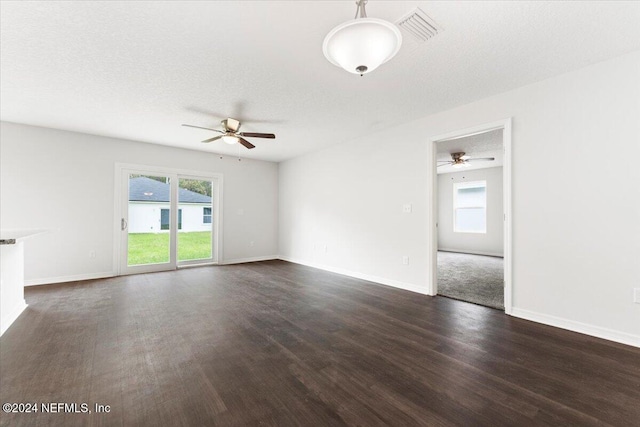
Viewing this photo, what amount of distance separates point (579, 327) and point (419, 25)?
319 centimetres

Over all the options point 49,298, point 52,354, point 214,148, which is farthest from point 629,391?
point 214,148

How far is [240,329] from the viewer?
2.72 m

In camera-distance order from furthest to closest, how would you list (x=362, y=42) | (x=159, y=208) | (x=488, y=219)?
(x=488, y=219) < (x=159, y=208) < (x=362, y=42)

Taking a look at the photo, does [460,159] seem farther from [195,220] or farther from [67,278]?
[67,278]

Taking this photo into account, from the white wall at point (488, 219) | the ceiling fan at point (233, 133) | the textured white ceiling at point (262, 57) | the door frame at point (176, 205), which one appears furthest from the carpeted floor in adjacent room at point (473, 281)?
the door frame at point (176, 205)

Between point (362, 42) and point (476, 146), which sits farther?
point (476, 146)

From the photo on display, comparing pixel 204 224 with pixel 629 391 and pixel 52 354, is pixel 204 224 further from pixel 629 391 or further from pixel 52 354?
pixel 629 391

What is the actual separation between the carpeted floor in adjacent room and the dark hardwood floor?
0.39 meters

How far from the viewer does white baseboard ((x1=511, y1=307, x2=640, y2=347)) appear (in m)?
2.40

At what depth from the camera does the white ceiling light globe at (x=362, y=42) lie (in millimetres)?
1452

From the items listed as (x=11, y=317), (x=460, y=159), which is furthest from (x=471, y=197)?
(x=11, y=317)

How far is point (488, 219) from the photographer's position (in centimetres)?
802

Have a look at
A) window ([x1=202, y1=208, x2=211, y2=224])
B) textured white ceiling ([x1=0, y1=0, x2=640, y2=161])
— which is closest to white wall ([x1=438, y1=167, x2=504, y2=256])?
textured white ceiling ([x1=0, y1=0, x2=640, y2=161])

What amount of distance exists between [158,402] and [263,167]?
5.98 m
